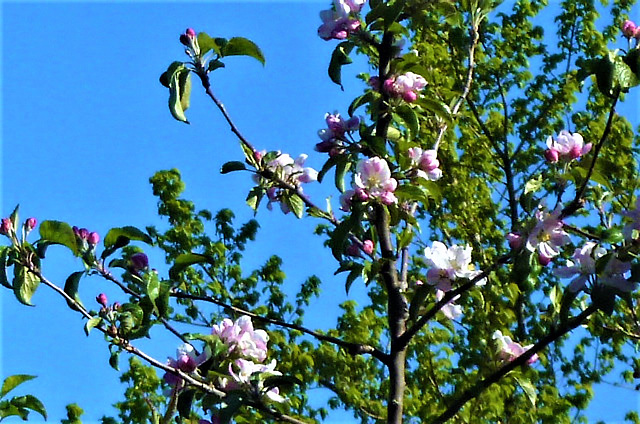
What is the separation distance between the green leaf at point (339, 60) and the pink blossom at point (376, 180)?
450mm

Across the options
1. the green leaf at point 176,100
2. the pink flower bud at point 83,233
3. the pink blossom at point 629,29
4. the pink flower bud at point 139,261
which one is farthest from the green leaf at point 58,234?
the pink blossom at point 629,29

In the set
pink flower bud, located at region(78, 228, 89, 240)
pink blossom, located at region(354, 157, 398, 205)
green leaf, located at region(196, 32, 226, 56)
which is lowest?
pink flower bud, located at region(78, 228, 89, 240)

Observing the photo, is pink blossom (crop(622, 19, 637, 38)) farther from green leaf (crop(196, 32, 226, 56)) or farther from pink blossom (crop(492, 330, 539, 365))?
green leaf (crop(196, 32, 226, 56))

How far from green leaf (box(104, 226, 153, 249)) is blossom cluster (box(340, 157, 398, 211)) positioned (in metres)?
0.57

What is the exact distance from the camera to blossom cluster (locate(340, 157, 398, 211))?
277cm

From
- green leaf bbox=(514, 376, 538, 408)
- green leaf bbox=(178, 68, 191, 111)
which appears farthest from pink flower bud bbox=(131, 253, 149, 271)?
green leaf bbox=(514, 376, 538, 408)

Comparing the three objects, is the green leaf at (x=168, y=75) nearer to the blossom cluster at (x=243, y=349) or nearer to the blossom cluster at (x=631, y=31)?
the blossom cluster at (x=243, y=349)

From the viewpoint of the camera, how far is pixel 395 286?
2.88m

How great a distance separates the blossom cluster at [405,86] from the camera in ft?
9.72

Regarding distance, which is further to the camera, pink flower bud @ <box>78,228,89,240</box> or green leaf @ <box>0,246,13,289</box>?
pink flower bud @ <box>78,228,89,240</box>

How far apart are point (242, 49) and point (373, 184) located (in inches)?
20.6

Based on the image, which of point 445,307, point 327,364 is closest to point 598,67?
point 445,307

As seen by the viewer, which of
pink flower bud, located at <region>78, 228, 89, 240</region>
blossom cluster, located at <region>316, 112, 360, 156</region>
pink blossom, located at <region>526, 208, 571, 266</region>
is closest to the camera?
pink blossom, located at <region>526, 208, 571, 266</region>

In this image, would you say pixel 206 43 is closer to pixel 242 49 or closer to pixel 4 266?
pixel 242 49
